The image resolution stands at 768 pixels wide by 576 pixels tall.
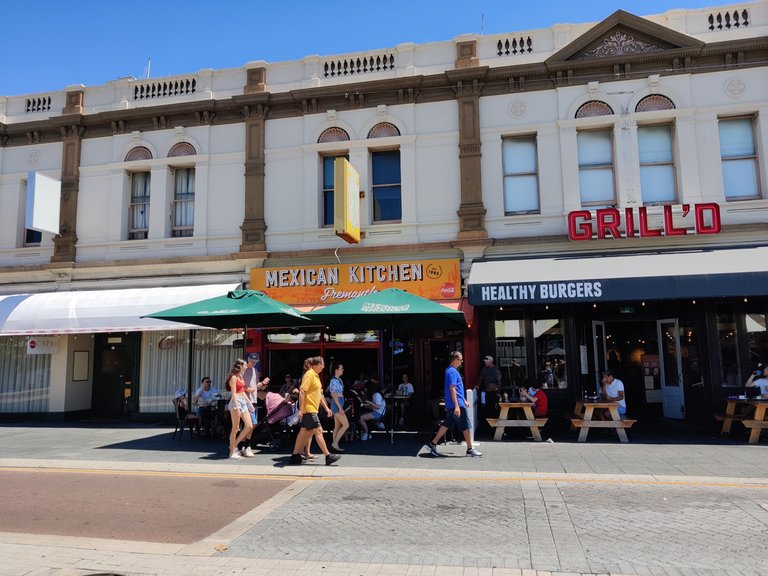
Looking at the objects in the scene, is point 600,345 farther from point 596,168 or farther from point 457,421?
point 457,421

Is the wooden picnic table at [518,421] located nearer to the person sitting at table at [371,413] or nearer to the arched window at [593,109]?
the person sitting at table at [371,413]

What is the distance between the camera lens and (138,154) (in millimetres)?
16609

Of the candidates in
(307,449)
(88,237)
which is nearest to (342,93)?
(88,237)

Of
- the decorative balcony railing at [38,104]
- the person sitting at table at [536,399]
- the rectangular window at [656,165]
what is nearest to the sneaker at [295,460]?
the person sitting at table at [536,399]

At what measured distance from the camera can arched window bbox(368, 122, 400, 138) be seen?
599 inches

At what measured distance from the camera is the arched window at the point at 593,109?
14.1 metres

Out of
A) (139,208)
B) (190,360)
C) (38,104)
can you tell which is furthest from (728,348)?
(38,104)

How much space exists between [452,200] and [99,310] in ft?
31.0

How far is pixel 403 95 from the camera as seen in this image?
49.6 ft

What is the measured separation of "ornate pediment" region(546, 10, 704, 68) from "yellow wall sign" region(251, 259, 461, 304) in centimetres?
598

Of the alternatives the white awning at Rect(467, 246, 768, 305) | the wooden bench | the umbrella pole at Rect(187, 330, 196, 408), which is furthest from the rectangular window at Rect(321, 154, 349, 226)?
the wooden bench

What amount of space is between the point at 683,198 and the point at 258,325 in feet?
33.7

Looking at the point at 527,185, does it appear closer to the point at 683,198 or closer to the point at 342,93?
the point at 683,198

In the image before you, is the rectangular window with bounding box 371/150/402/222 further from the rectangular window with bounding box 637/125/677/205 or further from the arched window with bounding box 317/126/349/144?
the rectangular window with bounding box 637/125/677/205
